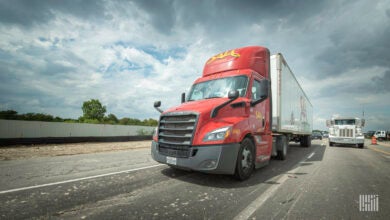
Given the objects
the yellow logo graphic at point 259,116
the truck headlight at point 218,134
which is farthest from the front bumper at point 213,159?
the yellow logo graphic at point 259,116

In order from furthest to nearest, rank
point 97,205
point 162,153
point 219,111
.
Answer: point 162,153 < point 219,111 < point 97,205

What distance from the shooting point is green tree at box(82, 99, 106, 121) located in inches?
2933

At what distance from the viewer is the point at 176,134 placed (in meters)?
4.41

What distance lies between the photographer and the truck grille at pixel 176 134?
4.16 m

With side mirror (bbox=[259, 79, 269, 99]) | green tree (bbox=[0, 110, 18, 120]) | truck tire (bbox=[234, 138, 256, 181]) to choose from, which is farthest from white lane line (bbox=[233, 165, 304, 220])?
green tree (bbox=[0, 110, 18, 120])

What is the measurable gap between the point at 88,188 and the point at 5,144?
14405 mm

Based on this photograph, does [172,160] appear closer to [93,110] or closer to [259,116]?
[259,116]

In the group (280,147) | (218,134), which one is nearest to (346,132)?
(280,147)

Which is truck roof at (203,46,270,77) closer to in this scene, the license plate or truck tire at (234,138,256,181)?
truck tire at (234,138,256,181)

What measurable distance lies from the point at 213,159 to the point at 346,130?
1736cm

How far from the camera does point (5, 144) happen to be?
13.1 meters

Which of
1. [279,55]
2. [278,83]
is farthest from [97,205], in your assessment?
[279,55]

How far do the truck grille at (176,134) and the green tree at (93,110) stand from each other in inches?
3065

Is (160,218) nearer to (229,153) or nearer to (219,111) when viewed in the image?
(229,153)
